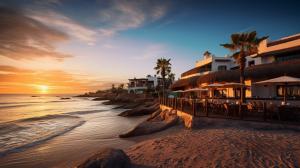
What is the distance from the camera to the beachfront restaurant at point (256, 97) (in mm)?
9574

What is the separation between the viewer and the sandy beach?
17.0 feet

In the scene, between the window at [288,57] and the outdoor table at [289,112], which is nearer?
the outdoor table at [289,112]

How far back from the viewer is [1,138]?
1157cm

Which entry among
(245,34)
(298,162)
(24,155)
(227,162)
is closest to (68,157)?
(24,155)

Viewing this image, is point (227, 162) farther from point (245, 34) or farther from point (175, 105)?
point (245, 34)

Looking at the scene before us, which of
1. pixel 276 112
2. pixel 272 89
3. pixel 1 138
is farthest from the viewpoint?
pixel 272 89

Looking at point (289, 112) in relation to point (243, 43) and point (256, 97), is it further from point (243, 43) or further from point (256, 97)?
point (256, 97)

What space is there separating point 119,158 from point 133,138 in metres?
4.96

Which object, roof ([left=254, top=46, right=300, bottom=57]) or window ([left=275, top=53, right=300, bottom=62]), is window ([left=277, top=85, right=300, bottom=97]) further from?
roof ([left=254, top=46, right=300, bottom=57])

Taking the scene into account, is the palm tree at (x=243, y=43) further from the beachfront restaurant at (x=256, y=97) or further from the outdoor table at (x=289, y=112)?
the outdoor table at (x=289, y=112)

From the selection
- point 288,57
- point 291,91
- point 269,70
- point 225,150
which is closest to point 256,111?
point 225,150

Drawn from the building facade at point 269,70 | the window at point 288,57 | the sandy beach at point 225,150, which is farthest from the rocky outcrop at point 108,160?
the window at point 288,57

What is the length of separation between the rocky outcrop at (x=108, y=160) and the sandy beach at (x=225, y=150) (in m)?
0.64

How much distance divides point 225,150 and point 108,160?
420cm
